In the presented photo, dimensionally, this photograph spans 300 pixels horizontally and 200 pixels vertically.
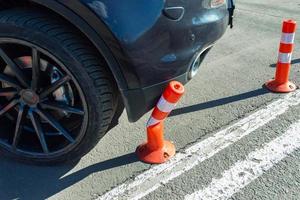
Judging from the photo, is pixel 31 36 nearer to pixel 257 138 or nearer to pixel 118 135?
pixel 118 135

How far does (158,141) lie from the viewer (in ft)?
10.4

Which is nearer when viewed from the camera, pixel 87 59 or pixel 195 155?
pixel 87 59

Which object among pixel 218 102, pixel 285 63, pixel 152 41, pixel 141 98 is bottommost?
pixel 218 102

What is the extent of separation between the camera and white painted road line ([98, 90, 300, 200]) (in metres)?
2.89

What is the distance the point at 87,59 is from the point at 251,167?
1.50m

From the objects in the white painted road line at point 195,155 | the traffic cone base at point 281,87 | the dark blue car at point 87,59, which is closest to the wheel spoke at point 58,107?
the dark blue car at point 87,59

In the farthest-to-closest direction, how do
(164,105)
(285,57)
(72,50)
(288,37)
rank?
1. (285,57)
2. (288,37)
3. (164,105)
4. (72,50)

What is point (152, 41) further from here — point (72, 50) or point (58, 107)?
point (58, 107)

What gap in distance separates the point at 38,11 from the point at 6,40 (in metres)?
0.30

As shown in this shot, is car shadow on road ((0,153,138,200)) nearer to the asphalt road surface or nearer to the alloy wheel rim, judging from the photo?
the asphalt road surface

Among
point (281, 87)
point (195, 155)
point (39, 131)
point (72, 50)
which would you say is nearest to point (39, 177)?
point (39, 131)

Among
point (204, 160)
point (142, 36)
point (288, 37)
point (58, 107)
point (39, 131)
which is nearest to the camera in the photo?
point (142, 36)

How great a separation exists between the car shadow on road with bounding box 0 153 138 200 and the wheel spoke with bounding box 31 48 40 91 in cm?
68

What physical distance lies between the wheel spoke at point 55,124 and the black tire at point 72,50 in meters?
0.23
